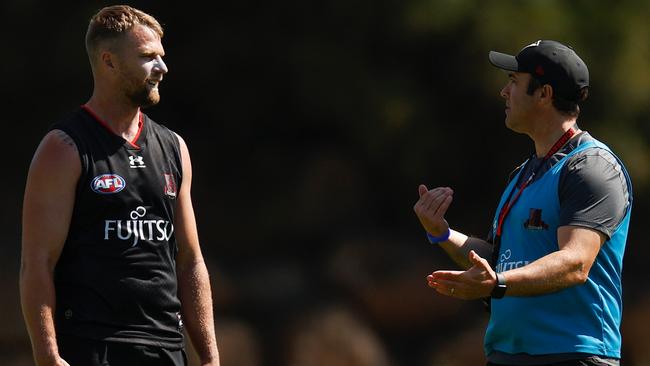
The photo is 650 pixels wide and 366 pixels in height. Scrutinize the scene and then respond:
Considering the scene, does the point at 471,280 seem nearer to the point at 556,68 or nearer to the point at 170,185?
the point at 556,68

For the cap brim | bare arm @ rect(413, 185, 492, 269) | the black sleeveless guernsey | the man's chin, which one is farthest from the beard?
the cap brim

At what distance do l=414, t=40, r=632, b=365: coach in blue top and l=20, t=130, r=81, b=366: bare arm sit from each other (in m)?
1.03

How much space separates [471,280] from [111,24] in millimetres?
1280

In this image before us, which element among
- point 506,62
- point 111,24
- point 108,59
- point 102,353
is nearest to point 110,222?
point 102,353

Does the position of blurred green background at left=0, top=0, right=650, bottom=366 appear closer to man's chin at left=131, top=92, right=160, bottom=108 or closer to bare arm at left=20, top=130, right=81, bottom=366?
man's chin at left=131, top=92, right=160, bottom=108

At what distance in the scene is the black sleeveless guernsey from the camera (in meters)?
3.54

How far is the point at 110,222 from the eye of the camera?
3.56 meters

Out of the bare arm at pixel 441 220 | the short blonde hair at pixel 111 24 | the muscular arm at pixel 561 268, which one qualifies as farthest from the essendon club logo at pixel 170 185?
the muscular arm at pixel 561 268

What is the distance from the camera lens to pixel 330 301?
761 cm

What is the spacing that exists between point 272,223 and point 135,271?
4.13m

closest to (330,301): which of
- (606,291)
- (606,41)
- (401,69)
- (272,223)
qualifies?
(272,223)

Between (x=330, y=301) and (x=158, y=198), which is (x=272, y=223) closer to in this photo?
(x=330, y=301)

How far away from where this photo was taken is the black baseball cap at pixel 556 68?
383 cm

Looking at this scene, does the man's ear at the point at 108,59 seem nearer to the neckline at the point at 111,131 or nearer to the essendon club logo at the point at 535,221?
the neckline at the point at 111,131
